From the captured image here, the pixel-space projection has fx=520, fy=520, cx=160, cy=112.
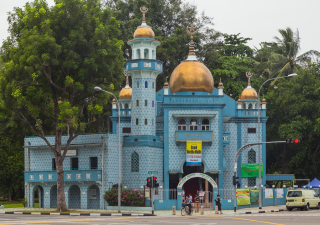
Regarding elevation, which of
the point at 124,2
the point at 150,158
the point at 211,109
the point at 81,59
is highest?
the point at 124,2

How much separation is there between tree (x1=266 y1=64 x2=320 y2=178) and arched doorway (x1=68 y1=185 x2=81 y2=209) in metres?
24.0

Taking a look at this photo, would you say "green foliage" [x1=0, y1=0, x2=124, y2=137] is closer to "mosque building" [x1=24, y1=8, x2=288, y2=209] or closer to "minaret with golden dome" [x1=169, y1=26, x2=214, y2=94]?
"mosque building" [x1=24, y1=8, x2=288, y2=209]

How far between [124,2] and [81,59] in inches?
1221

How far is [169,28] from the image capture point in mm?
72375

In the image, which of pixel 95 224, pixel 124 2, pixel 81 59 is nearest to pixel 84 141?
pixel 81 59

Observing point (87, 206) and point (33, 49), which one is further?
→ point (87, 206)

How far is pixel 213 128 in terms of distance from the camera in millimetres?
49312

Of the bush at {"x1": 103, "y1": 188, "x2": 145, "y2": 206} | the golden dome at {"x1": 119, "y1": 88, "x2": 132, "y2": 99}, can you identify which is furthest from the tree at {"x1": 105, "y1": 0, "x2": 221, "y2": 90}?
the bush at {"x1": 103, "y1": 188, "x2": 145, "y2": 206}

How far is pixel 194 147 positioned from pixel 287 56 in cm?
2776

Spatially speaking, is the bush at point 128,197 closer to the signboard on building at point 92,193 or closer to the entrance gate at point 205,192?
the signboard on building at point 92,193

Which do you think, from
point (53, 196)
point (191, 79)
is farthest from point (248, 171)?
point (53, 196)

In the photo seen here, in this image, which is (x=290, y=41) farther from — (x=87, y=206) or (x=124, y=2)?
(x=87, y=206)

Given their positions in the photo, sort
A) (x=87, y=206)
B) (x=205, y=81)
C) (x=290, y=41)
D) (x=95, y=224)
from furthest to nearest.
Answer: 1. (x=290, y=41)
2. (x=205, y=81)
3. (x=87, y=206)
4. (x=95, y=224)

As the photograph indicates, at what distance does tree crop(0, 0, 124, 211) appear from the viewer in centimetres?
4019
